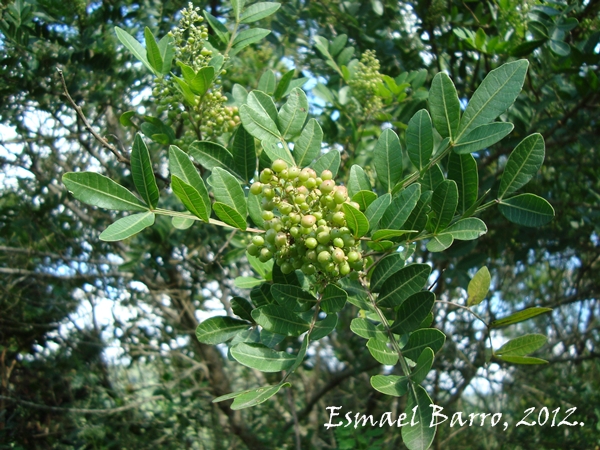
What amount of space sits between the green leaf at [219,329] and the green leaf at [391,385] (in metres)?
0.36

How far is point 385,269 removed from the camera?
107 centimetres

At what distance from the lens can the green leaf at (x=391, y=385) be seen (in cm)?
93

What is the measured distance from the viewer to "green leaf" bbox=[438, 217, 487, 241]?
0.99m

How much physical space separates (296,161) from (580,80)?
4.63 ft

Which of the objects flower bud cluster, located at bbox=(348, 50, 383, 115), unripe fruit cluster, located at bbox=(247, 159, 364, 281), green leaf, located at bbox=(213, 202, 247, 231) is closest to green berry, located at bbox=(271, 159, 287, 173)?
unripe fruit cluster, located at bbox=(247, 159, 364, 281)

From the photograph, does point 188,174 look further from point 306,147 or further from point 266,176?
point 306,147

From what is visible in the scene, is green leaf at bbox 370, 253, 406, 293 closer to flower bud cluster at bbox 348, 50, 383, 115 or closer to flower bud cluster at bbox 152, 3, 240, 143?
flower bud cluster at bbox 152, 3, 240, 143

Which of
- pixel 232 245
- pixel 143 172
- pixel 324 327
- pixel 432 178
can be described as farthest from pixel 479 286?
pixel 232 245

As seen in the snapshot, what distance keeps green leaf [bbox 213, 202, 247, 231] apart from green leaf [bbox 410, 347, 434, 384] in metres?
0.39

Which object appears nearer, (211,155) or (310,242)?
(310,242)

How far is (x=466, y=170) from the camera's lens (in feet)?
3.52

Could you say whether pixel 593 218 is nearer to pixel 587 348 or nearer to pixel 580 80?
pixel 580 80

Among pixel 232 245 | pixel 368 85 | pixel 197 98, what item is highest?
pixel 197 98

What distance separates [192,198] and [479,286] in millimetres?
630
